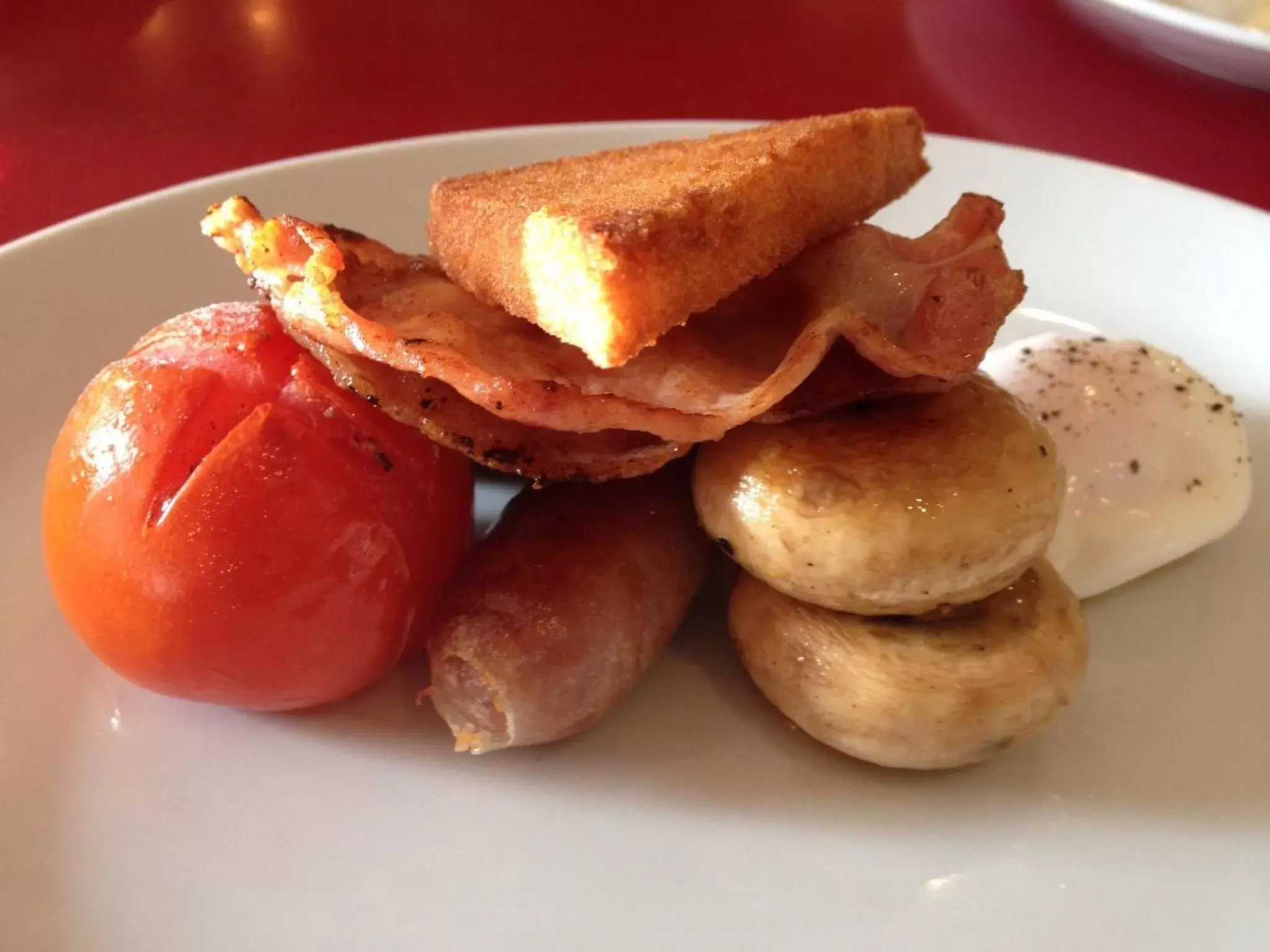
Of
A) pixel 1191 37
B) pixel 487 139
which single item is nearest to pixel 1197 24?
pixel 1191 37

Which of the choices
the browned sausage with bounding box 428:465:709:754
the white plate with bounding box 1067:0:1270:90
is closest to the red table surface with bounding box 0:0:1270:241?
the white plate with bounding box 1067:0:1270:90

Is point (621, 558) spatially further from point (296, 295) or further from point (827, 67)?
point (827, 67)

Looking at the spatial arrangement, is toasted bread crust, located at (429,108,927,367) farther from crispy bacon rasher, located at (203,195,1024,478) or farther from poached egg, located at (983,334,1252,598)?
poached egg, located at (983,334,1252,598)

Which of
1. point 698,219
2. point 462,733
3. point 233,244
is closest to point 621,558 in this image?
point 462,733

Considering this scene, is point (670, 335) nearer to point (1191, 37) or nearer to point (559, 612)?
point (559, 612)

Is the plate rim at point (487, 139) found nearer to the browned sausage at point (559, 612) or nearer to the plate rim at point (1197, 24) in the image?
the plate rim at point (1197, 24)
